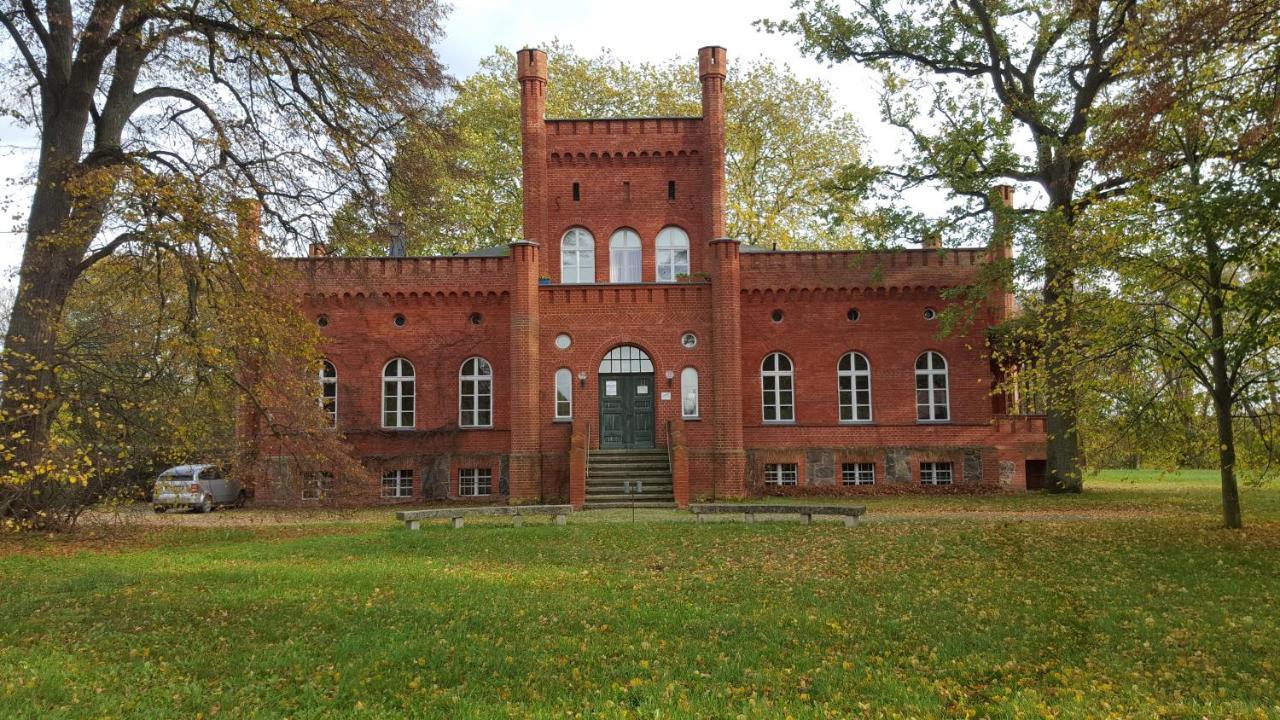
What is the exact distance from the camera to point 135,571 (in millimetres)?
10938

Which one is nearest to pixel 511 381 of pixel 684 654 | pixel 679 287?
pixel 679 287

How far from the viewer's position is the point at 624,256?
24953 mm

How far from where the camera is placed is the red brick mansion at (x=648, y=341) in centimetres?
2359

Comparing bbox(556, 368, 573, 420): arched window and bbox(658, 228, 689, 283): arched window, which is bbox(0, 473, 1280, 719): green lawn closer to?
bbox(556, 368, 573, 420): arched window

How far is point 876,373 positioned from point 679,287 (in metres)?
5.81

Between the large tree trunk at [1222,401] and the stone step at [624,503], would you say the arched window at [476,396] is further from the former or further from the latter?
the large tree trunk at [1222,401]

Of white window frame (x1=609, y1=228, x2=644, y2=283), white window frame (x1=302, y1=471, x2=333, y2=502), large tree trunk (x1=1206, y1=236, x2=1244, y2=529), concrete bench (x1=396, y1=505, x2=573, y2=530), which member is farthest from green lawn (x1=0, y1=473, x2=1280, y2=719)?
white window frame (x1=609, y1=228, x2=644, y2=283)

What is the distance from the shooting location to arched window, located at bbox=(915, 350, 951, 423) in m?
24.5

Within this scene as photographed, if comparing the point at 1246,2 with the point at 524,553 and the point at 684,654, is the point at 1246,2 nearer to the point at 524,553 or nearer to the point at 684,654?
the point at 684,654

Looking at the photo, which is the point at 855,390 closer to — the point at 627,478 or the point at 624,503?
the point at 627,478

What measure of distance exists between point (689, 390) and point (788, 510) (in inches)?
308

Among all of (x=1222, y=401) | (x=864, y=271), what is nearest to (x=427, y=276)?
(x=864, y=271)

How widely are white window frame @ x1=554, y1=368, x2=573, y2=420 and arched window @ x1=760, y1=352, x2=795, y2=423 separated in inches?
202

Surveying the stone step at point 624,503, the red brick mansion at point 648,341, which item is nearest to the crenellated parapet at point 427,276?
the red brick mansion at point 648,341
